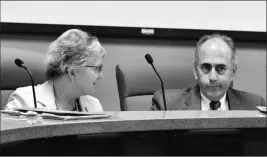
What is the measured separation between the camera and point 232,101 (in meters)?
2.61

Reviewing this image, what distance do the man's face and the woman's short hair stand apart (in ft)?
1.84

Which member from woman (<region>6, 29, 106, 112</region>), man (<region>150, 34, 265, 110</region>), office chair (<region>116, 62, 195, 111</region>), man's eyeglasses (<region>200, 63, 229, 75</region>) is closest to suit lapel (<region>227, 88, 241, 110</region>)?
man (<region>150, 34, 265, 110</region>)

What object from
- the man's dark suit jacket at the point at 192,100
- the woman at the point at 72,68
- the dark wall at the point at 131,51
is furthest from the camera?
the dark wall at the point at 131,51

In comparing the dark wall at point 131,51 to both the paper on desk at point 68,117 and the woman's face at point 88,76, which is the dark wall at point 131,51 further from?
the paper on desk at point 68,117

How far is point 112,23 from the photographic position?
3088 millimetres

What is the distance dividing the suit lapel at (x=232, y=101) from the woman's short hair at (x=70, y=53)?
2.38ft

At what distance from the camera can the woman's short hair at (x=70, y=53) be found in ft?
7.68

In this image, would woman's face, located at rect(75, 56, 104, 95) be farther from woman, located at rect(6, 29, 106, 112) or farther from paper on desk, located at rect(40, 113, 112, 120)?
paper on desk, located at rect(40, 113, 112, 120)

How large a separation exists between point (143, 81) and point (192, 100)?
0.96ft

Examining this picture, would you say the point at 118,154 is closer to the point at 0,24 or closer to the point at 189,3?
the point at 0,24

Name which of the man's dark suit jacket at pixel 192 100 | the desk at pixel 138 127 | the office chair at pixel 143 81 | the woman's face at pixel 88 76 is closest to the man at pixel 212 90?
the man's dark suit jacket at pixel 192 100

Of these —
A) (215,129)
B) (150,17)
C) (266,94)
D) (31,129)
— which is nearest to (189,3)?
(150,17)

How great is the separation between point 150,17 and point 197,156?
179cm

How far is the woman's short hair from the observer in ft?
7.68
